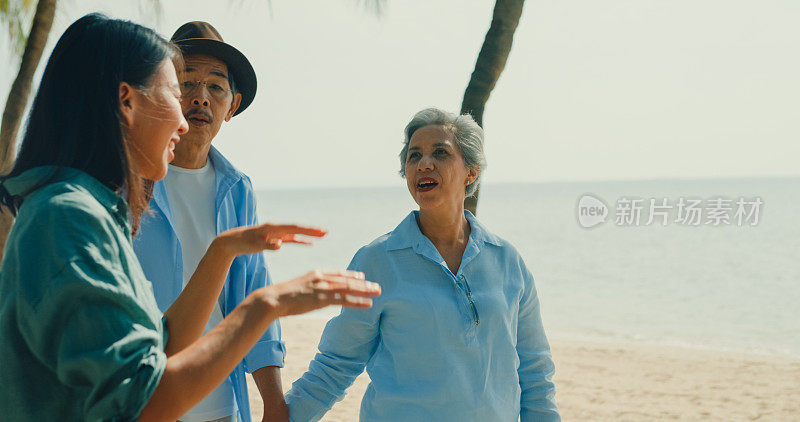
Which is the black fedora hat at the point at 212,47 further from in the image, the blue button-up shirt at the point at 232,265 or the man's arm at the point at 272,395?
the man's arm at the point at 272,395

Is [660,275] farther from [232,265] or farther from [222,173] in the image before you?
[232,265]

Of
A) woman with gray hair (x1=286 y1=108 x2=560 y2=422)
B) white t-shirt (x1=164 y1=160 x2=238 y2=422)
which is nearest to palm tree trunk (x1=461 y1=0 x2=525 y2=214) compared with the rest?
woman with gray hair (x1=286 y1=108 x2=560 y2=422)

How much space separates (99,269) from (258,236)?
0.60 meters

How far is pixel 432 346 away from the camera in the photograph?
2602 millimetres

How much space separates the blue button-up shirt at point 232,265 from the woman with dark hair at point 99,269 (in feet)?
3.04

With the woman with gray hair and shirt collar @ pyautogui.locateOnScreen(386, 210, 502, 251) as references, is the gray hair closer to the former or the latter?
the woman with gray hair

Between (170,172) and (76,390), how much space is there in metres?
1.61

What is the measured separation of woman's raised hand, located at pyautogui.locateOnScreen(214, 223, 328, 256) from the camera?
6.13 ft

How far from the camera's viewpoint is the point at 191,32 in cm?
290

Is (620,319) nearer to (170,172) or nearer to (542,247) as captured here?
(170,172)

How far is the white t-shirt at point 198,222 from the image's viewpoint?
2.62 m

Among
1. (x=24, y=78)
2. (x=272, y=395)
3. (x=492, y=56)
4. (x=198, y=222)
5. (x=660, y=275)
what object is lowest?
(x=660, y=275)

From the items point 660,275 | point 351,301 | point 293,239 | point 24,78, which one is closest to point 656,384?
point 24,78

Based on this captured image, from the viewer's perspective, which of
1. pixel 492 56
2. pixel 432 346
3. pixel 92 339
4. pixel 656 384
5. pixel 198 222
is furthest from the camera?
pixel 656 384
